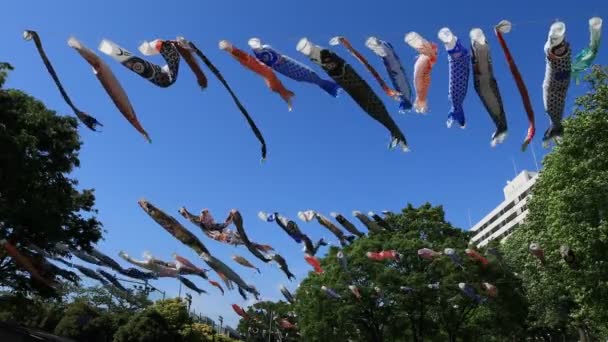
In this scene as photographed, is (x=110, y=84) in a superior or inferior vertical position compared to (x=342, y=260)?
inferior

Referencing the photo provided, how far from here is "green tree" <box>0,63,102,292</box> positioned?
16.3 metres

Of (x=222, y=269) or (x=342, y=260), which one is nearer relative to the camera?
(x=222, y=269)

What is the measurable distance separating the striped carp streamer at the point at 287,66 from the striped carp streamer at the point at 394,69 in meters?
1.09

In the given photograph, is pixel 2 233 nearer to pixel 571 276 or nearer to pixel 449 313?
pixel 571 276

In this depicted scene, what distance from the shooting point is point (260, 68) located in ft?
29.5

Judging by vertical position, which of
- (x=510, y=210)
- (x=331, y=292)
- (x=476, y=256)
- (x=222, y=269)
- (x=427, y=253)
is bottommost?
(x=222, y=269)

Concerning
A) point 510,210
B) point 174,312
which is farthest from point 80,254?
point 510,210

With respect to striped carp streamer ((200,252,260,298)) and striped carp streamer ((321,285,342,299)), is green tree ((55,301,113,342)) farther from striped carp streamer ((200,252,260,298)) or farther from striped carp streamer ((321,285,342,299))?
striped carp streamer ((200,252,260,298))

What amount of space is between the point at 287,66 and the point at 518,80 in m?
3.79

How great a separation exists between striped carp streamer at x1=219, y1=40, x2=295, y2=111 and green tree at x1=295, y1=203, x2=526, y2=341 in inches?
802

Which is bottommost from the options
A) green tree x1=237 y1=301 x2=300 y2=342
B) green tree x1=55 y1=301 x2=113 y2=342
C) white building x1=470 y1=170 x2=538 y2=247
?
green tree x1=55 y1=301 x2=113 y2=342

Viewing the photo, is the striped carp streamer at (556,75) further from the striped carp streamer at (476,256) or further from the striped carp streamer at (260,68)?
the striped carp streamer at (476,256)

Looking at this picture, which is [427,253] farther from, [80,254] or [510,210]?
[510,210]

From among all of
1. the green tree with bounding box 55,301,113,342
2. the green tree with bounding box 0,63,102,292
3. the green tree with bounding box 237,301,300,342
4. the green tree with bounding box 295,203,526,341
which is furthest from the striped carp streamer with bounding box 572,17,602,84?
the green tree with bounding box 237,301,300,342
